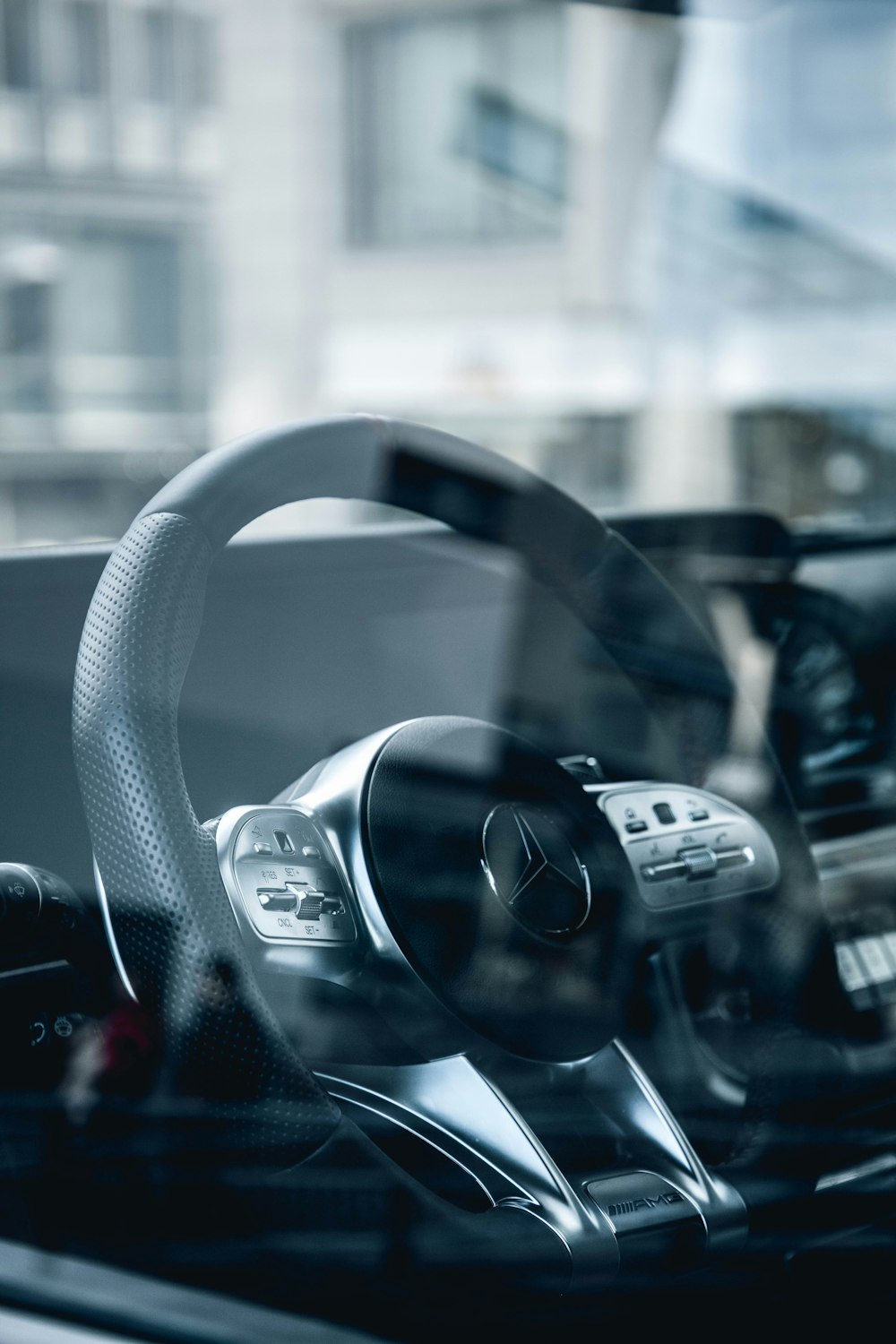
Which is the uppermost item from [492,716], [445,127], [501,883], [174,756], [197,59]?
[197,59]

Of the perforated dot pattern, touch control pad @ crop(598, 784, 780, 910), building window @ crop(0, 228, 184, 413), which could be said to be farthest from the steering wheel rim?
building window @ crop(0, 228, 184, 413)

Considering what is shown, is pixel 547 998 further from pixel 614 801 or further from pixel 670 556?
pixel 670 556

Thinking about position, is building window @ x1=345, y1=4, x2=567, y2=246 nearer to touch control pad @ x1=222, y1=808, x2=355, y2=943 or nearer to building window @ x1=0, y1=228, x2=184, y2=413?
building window @ x1=0, y1=228, x2=184, y2=413

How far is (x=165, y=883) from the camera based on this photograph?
2.39 feet

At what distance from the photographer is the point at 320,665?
1.39 metres

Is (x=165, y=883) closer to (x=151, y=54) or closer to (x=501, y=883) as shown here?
(x=501, y=883)

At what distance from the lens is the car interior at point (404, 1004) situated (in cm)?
75

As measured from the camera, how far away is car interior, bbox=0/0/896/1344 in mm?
750

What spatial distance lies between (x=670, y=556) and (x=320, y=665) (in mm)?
662

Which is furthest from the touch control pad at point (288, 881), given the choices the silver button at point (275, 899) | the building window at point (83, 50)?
the building window at point (83, 50)

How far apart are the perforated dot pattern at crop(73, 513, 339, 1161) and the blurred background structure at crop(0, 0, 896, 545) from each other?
9432 mm

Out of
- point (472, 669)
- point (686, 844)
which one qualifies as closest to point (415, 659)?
point (472, 669)

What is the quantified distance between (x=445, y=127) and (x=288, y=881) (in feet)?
43.7

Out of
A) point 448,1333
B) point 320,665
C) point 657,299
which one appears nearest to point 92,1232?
point 448,1333
